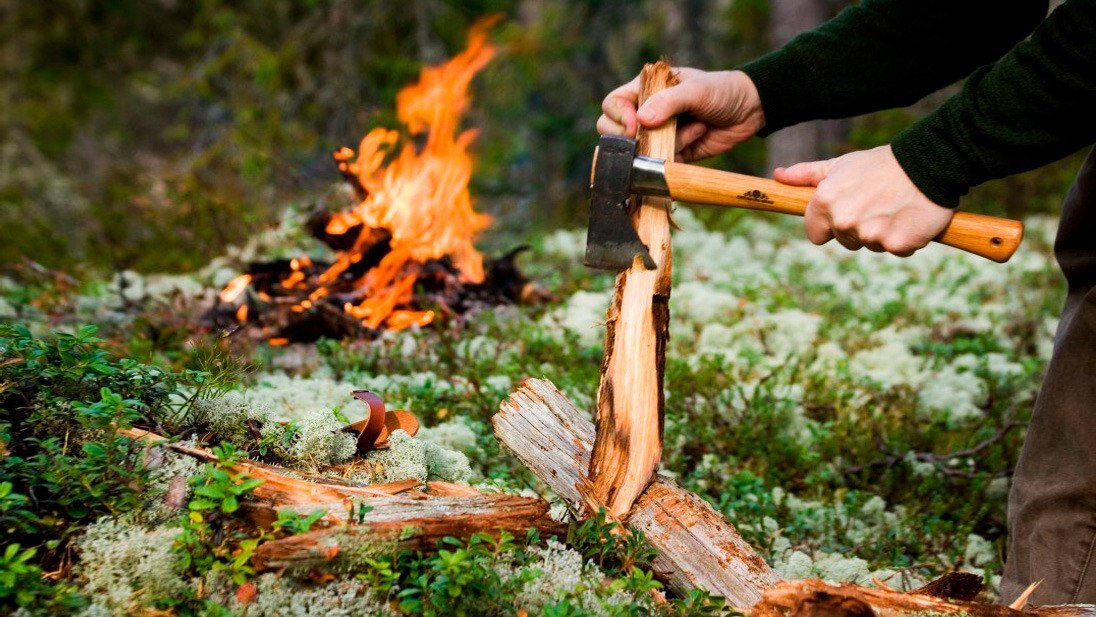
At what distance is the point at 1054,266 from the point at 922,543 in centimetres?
489

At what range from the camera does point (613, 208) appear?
2402 millimetres

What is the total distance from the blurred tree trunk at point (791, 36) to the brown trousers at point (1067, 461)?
22.7 feet

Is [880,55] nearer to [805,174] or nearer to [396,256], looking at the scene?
[805,174]

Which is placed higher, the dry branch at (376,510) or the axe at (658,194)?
the axe at (658,194)

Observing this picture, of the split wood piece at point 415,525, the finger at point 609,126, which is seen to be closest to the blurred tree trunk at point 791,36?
the finger at point 609,126

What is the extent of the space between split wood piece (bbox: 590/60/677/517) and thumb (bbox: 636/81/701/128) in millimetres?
261

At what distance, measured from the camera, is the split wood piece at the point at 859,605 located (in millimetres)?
1869

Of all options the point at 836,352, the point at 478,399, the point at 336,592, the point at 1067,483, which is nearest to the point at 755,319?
the point at 836,352

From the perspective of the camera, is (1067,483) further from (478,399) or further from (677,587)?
(478,399)

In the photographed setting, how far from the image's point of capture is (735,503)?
2.94m

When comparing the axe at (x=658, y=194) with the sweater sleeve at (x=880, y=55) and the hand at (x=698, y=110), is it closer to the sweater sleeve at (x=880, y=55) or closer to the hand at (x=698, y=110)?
the hand at (x=698, y=110)

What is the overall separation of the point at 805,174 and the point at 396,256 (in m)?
3.11

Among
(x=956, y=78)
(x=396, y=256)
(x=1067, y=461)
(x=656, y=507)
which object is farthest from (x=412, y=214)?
(x=1067, y=461)

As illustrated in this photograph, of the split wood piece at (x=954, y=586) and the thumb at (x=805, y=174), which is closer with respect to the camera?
the split wood piece at (x=954, y=586)
